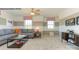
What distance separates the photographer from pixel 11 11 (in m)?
1.79

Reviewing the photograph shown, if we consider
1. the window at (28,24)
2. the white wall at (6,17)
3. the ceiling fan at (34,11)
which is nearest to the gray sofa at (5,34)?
the white wall at (6,17)

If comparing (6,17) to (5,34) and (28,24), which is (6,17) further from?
(28,24)

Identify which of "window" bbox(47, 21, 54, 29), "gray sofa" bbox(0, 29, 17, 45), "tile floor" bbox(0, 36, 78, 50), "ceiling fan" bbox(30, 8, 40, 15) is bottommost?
"tile floor" bbox(0, 36, 78, 50)

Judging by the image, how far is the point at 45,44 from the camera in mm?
1827

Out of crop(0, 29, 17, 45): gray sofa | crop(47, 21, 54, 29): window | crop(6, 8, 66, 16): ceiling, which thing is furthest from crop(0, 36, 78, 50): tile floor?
crop(6, 8, 66, 16): ceiling

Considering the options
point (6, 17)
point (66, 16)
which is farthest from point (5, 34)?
point (66, 16)

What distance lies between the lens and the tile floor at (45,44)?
1797 millimetres

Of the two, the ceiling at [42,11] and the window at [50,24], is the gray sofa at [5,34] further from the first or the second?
the window at [50,24]

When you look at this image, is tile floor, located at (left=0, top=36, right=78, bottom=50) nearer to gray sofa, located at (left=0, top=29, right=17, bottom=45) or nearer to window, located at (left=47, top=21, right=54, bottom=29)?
gray sofa, located at (left=0, top=29, right=17, bottom=45)

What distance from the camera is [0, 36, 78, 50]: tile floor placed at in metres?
1.80
